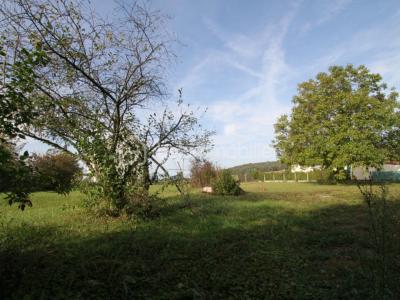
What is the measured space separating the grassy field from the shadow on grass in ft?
0.04

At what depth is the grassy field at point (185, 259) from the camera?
3652mm

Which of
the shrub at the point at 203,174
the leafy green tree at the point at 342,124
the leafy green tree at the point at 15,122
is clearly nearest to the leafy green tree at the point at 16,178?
the leafy green tree at the point at 15,122

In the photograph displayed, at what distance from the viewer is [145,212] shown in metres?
8.53

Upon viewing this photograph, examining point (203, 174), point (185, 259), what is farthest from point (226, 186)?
point (185, 259)

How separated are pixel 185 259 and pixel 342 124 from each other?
23032 mm

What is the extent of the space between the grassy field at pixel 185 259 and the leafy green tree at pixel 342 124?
17.1 metres

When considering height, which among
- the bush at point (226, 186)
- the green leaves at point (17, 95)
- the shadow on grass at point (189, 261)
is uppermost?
the green leaves at point (17, 95)

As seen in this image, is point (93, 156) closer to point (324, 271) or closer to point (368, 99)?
point (324, 271)

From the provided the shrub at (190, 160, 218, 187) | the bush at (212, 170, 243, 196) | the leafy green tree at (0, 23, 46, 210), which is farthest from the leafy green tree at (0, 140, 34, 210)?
the shrub at (190, 160, 218, 187)

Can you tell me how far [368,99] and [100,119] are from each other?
2226cm

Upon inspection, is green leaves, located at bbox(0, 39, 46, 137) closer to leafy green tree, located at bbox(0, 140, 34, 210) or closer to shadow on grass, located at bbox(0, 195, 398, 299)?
leafy green tree, located at bbox(0, 140, 34, 210)

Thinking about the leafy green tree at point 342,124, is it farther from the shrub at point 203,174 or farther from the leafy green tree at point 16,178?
the leafy green tree at point 16,178

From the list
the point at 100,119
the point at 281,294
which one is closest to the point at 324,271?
the point at 281,294

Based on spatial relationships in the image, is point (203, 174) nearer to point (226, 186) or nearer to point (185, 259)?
point (226, 186)
